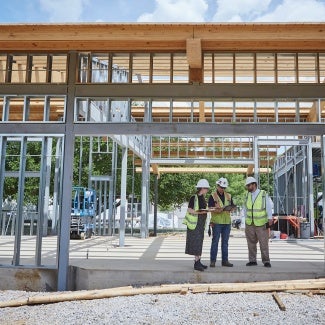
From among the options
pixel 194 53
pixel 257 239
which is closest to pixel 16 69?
pixel 194 53

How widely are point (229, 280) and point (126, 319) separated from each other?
7.69ft

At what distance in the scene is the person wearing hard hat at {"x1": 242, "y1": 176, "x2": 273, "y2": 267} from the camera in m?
8.26

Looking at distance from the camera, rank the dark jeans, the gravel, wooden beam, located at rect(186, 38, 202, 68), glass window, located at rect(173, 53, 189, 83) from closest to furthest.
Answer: the gravel
wooden beam, located at rect(186, 38, 202, 68)
glass window, located at rect(173, 53, 189, 83)
the dark jeans

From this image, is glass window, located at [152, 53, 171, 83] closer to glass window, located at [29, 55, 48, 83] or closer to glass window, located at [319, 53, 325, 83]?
glass window, located at [29, 55, 48, 83]

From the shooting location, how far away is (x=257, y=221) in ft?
27.2

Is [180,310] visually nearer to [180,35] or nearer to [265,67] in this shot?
[180,35]

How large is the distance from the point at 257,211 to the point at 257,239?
602 millimetres

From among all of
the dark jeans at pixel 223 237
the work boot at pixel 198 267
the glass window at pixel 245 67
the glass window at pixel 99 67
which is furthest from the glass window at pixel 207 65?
the work boot at pixel 198 267

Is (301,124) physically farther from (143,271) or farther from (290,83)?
(143,271)

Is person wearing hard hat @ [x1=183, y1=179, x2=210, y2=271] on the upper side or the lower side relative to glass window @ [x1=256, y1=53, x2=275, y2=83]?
lower

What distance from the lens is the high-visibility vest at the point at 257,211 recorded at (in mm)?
8297

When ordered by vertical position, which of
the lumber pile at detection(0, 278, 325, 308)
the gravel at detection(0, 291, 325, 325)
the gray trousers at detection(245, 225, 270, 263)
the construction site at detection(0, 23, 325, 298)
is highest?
the construction site at detection(0, 23, 325, 298)

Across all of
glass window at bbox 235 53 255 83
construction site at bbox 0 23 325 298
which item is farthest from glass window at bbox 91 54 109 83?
glass window at bbox 235 53 255 83

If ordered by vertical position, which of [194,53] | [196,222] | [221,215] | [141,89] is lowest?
[196,222]
